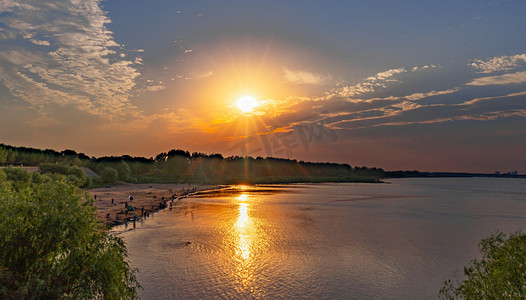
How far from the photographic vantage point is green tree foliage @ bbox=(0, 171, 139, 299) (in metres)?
16.6

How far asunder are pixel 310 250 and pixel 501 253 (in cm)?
3280

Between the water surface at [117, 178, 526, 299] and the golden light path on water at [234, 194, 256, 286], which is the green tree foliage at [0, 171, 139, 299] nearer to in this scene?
the water surface at [117, 178, 526, 299]

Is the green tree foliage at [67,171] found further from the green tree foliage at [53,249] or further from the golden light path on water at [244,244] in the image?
the green tree foliage at [53,249]

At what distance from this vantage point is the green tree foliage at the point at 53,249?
54.5ft

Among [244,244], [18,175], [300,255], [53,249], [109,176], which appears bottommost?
[300,255]

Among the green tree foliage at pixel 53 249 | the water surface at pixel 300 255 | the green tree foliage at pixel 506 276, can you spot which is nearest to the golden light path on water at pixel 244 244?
Answer: the water surface at pixel 300 255

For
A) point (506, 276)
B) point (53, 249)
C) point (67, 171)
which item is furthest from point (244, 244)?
point (67, 171)

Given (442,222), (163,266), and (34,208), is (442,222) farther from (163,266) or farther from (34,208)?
(34,208)

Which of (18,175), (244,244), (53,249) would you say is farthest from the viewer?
(18,175)

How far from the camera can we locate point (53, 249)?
1780cm

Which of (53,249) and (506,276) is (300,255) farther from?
(53,249)

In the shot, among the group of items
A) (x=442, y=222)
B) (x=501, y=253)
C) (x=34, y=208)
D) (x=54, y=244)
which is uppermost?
(x=34, y=208)

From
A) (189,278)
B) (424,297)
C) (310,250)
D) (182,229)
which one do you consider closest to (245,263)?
(189,278)

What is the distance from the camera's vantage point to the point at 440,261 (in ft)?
146
